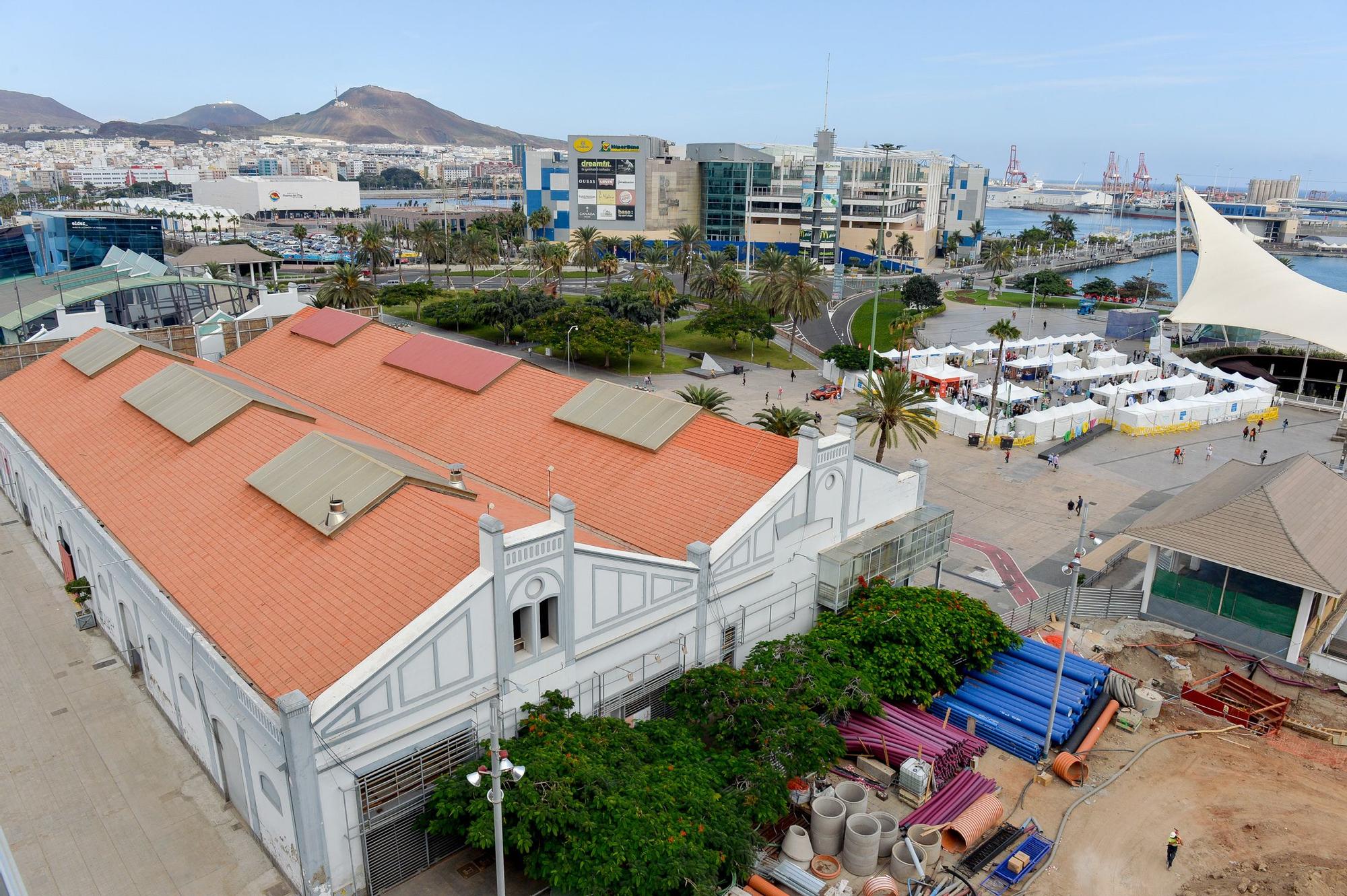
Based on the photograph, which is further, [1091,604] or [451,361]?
[451,361]

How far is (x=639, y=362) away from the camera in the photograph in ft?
277

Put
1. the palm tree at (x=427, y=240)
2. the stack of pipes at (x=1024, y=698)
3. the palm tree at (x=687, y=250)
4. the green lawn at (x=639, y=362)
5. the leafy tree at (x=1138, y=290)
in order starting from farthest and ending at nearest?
the leafy tree at (x=1138, y=290), the palm tree at (x=427, y=240), the palm tree at (x=687, y=250), the green lawn at (x=639, y=362), the stack of pipes at (x=1024, y=698)

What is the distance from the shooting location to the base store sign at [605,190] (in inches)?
5960

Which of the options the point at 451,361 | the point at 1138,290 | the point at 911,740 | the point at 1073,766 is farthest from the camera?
the point at 1138,290

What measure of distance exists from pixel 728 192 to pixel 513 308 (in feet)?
271

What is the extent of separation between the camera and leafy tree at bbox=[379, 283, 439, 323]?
9762cm

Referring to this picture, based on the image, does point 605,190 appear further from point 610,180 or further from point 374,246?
point 374,246

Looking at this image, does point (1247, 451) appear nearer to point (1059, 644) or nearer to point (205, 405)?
point (1059, 644)

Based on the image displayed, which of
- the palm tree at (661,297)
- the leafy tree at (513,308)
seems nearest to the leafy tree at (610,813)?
the palm tree at (661,297)

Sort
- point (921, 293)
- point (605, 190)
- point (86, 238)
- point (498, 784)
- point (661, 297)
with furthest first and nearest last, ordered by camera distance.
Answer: point (605, 190), point (86, 238), point (921, 293), point (661, 297), point (498, 784)

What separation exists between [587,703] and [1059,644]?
2095cm

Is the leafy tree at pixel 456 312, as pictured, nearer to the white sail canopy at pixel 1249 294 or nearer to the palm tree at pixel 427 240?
the palm tree at pixel 427 240

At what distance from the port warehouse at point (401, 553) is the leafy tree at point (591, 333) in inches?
1411

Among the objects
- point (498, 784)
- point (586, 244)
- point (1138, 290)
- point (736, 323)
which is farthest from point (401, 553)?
point (1138, 290)
